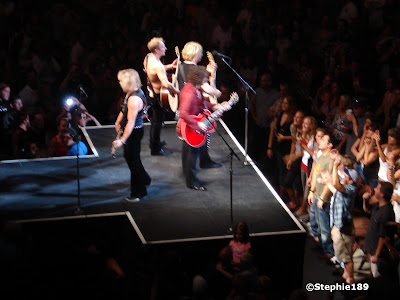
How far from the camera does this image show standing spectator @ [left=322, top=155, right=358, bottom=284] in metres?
9.18

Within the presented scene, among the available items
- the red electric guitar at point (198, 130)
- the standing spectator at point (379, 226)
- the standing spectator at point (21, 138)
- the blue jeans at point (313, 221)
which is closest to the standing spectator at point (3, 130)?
the standing spectator at point (21, 138)

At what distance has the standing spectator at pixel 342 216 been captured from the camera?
9.18m

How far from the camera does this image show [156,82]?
10.6 metres

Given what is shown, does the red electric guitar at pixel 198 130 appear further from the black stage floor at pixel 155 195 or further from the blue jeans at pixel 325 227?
the blue jeans at pixel 325 227

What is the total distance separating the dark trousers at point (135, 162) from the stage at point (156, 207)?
0.51ft

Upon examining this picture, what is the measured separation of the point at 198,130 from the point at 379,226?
2324 millimetres

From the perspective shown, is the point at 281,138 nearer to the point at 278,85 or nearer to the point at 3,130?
the point at 278,85

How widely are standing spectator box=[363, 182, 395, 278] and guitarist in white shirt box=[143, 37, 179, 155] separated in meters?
2.87

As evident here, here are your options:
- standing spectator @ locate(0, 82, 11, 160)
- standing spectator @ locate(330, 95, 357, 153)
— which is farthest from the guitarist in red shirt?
standing spectator @ locate(0, 82, 11, 160)

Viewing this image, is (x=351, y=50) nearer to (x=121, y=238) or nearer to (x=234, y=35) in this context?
(x=234, y=35)

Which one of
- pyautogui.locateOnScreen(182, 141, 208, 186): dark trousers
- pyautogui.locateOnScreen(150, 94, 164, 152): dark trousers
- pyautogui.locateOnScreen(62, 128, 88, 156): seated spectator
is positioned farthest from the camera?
pyautogui.locateOnScreen(62, 128, 88, 156): seated spectator

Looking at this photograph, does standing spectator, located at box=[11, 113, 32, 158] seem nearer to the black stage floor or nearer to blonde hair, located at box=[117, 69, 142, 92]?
the black stage floor

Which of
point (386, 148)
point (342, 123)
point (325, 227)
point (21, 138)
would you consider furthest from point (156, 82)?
point (386, 148)

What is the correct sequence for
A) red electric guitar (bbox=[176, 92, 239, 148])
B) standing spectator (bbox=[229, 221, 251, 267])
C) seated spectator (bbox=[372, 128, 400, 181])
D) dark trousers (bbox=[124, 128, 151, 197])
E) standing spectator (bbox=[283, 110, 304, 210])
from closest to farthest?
standing spectator (bbox=[229, 221, 251, 267])
dark trousers (bbox=[124, 128, 151, 197])
red electric guitar (bbox=[176, 92, 239, 148])
seated spectator (bbox=[372, 128, 400, 181])
standing spectator (bbox=[283, 110, 304, 210])
